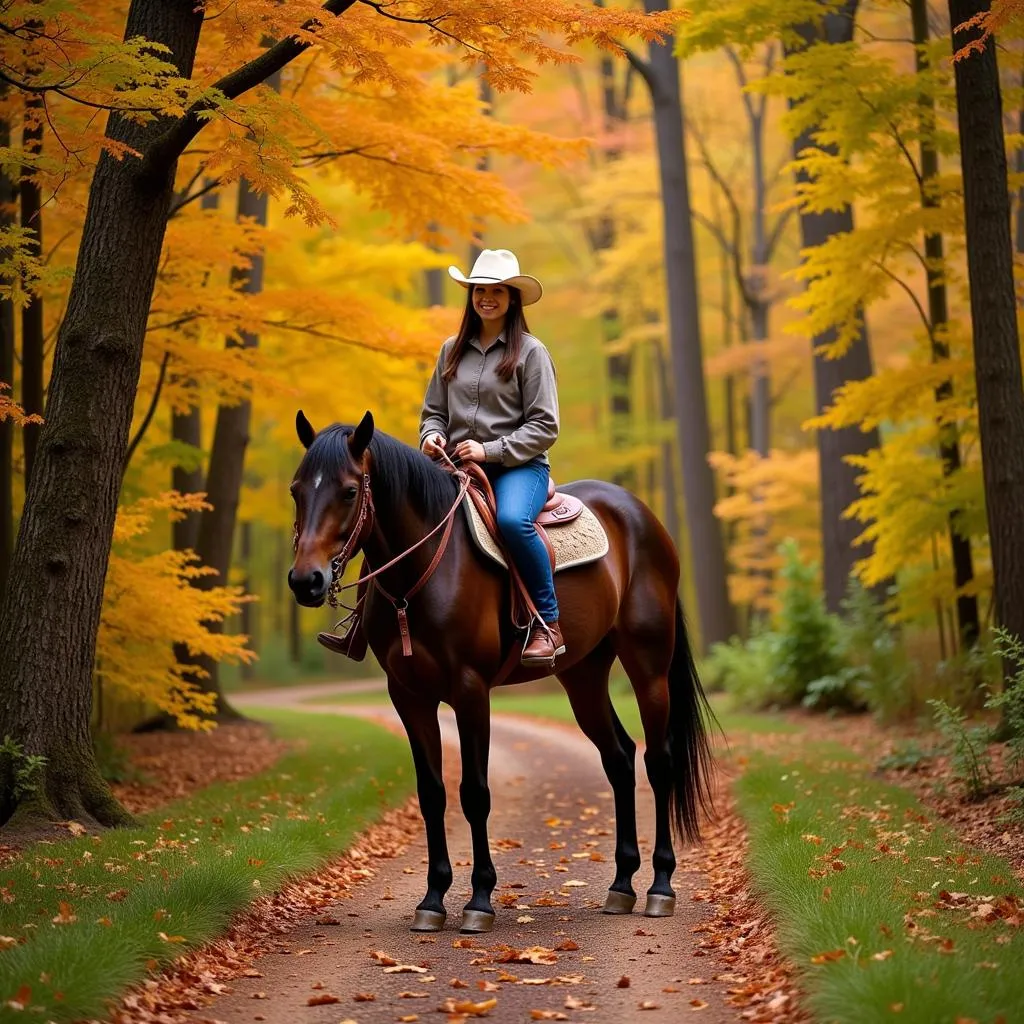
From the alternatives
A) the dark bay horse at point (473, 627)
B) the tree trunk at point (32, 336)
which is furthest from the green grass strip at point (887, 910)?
the tree trunk at point (32, 336)

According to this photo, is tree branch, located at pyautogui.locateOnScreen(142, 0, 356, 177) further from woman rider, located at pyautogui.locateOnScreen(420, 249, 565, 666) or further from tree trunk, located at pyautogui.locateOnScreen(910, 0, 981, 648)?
tree trunk, located at pyautogui.locateOnScreen(910, 0, 981, 648)

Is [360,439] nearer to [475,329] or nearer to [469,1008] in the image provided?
[475,329]

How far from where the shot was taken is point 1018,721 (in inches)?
300

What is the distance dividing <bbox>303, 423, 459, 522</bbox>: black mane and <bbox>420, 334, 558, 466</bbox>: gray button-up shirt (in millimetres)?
375

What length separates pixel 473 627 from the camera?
6.15m

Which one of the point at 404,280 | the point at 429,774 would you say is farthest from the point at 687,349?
the point at 429,774

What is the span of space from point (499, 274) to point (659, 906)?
139 inches

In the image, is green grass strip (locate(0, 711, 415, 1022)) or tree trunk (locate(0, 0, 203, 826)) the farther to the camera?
tree trunk (locate(0, 0, 203, 826))

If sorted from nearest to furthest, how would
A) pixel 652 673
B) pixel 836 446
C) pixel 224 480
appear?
pixel 652 673
pixel 224 480
pixel 836 446

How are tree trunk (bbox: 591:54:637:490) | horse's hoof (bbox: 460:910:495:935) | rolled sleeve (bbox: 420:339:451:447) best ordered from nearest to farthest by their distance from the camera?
horse's hoof (bbox: 460:910:495:935), rolled sleeve (bbox: 420:339:451:447), tree trunk (bbox: 591:54:637:490)

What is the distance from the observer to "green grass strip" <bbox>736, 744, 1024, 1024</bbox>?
13.0 feet

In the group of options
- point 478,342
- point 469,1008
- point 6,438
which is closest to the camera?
point 469,1008

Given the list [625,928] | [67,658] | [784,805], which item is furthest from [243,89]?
[784,805]

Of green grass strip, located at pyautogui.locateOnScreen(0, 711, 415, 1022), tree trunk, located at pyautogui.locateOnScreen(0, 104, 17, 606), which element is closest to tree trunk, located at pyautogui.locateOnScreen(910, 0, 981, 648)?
green grass strip, located at pyautogui.locateOnScreen(0, 711, 415, 1022)
